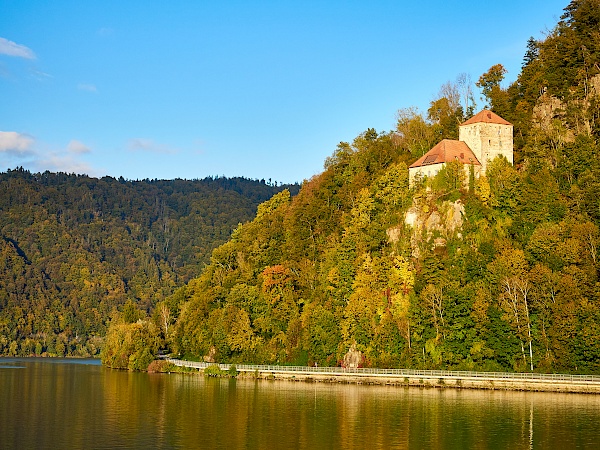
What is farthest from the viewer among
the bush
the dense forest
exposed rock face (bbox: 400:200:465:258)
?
the bush

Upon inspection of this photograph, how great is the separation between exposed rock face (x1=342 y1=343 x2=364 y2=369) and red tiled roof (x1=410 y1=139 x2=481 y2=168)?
26790 mm

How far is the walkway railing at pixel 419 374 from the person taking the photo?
254 feet

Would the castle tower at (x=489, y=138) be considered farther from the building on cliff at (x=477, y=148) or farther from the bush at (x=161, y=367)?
the bush at (x=161, y=367)

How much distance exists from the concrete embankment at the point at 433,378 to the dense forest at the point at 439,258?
9.13 ft

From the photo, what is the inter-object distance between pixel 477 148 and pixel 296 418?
56121mm

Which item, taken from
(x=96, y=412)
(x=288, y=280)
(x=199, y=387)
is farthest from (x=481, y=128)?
(x=96, y=412)

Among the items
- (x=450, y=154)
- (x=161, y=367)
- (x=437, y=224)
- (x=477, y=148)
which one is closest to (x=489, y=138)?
(x=477, y=148)

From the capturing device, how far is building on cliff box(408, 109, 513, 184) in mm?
102625

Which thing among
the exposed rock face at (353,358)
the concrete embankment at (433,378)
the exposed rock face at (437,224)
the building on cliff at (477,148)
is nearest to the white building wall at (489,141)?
the building on cliff at (477,148)

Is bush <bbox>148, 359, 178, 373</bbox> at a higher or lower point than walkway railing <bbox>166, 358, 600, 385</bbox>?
lower

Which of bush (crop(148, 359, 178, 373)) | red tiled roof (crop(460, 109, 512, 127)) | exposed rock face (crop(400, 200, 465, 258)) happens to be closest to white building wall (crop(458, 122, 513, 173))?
red tiled roof (crop(460, 109, 512, 127))

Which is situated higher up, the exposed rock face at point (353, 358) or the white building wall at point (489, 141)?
the white building wall at point (489, 141)

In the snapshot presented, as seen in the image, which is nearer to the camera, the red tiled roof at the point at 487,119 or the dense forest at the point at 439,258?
the dense forest at the point at 439,258

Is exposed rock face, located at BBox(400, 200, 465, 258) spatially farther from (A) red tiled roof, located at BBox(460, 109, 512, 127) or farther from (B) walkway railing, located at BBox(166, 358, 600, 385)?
(B) walkway railing, located at BBox(166, 358, 600, 385)
